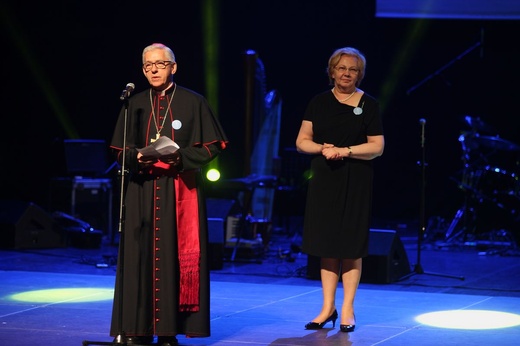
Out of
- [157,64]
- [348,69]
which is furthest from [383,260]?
[157,64]

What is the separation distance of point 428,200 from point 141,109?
7999 mm

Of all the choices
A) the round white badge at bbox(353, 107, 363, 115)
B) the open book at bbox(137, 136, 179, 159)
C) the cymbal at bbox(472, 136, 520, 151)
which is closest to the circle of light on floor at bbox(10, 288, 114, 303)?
the open book at bbox(137, 136, 179, 159)

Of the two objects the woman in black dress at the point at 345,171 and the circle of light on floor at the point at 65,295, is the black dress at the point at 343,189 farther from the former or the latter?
the circle of light on floor at the point at 65,295

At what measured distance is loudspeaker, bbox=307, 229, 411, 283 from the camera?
7.12 metres

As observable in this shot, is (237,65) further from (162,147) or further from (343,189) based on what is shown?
(162,147)

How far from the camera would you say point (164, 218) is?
4.48 metres

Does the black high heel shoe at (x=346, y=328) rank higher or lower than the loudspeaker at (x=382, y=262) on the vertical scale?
lower

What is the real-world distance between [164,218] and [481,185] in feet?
20.6

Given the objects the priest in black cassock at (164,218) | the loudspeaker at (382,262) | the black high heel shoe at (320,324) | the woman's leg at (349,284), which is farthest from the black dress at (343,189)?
the loudspeaker at (382,262)

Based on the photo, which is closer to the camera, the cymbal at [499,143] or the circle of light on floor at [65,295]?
the circle of light on floor at [65,295]

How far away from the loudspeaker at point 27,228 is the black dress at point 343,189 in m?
4.98

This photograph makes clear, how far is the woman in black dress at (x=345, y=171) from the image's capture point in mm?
4930

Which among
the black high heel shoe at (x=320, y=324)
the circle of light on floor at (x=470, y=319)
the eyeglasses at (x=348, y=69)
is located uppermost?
the eyeglasses at (x=348, y=69)

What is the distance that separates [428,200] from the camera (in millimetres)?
12031
